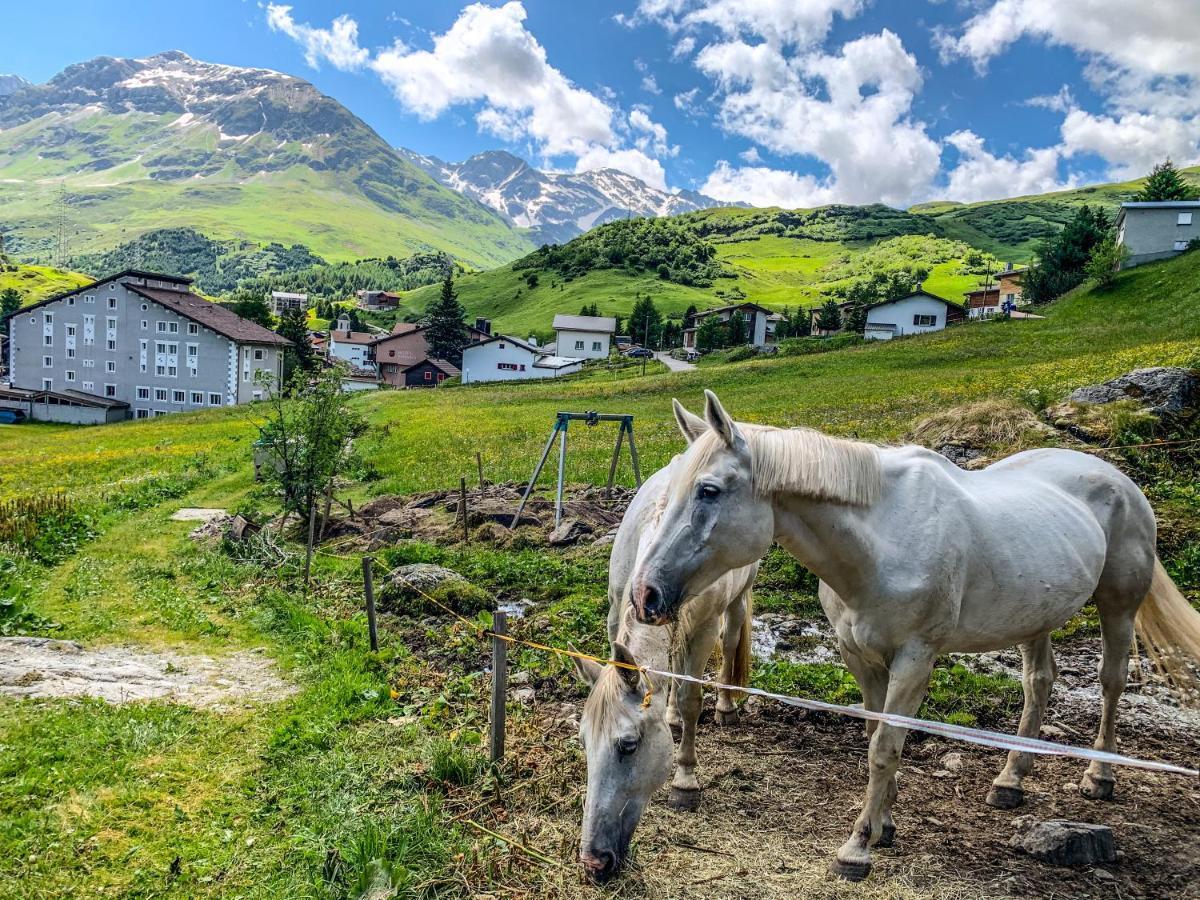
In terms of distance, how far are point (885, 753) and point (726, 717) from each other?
2581 millimetres

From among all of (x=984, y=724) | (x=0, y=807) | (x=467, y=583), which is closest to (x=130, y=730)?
(x=0, y=807)

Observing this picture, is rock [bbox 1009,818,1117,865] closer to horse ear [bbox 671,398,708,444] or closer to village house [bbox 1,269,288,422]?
horse ear [bbox 671,398,708,444]

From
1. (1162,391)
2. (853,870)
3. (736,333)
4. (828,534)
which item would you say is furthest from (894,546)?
(736,333)

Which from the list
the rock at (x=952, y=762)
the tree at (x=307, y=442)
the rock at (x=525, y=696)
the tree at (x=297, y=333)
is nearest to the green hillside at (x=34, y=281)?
the tree at (x=297, y=333)

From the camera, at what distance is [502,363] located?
83.9m

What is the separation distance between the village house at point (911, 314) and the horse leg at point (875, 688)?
72.1m

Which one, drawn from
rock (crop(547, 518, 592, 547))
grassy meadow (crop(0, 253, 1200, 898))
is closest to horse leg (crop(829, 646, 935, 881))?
grassy meadow (crop(0, 253, 1200, 898))

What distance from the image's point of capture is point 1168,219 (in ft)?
186

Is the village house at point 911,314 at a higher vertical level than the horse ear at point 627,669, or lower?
higher

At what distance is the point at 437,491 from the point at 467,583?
29.2 ft

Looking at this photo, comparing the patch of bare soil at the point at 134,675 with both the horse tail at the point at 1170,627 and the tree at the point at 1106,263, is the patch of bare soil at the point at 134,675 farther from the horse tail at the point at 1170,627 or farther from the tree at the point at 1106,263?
the tree at the point at 1106,263

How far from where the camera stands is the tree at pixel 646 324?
103562 mm

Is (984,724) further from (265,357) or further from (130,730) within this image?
(265,357)

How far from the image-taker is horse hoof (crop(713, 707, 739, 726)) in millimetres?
6777
